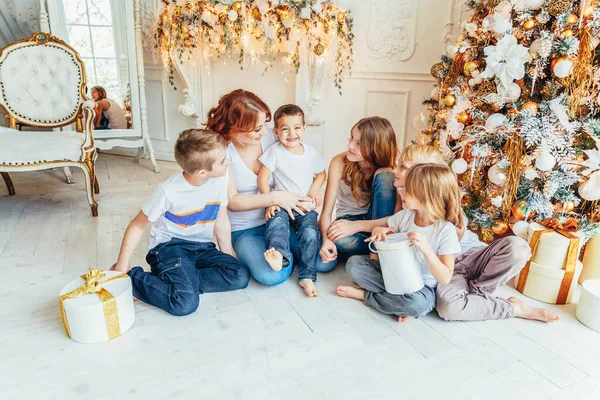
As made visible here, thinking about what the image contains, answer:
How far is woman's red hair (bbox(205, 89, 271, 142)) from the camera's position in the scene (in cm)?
177

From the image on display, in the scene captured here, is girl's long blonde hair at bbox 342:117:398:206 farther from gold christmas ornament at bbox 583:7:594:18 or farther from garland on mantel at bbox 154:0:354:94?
garland on mantel at bbox 154:0:354:94

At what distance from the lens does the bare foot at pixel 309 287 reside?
1.72 metres

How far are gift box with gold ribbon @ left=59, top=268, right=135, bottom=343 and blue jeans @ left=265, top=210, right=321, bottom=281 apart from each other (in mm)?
596

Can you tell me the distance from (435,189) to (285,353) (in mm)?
743

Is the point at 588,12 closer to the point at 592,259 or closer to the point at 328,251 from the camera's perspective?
the point at 592,259

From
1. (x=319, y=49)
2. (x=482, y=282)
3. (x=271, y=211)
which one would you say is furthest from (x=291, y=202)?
(x=319, y=49)

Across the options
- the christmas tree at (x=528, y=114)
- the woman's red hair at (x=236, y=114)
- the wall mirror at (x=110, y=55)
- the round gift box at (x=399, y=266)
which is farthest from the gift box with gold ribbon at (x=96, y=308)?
the wall mirror at (x=110, y=55)

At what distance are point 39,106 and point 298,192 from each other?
2.19 metres

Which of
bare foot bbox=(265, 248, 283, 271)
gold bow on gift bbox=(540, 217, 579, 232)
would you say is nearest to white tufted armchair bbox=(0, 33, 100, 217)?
bare foot bbox=(265, 248, 283, 271)

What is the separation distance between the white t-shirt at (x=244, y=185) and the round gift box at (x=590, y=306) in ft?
4.32

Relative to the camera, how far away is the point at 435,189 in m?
1.44

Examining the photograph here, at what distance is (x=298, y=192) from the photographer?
195 cm

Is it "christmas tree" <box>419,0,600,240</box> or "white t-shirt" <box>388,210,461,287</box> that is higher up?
"christmas tree" <box>419,0,600,240</box>

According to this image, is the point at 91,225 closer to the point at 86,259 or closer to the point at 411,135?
the point at 86,259
